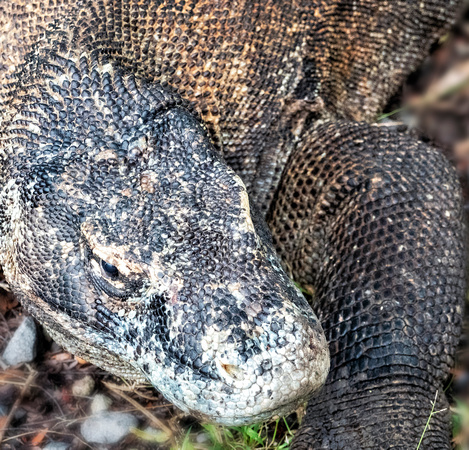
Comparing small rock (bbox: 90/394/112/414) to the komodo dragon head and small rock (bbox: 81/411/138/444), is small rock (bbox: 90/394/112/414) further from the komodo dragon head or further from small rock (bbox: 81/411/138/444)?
the komodo dragon head

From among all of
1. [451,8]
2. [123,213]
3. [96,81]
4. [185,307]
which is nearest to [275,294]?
[185,307]

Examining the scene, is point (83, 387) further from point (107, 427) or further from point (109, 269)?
→ point (109, 269)

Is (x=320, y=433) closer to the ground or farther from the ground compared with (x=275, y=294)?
closer to the ground

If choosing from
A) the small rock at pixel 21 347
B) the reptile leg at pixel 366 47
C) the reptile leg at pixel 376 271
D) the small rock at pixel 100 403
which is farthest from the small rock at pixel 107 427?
the reptile leg at pixel 366 47

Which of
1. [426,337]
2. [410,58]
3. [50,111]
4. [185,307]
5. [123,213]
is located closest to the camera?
[185,307]

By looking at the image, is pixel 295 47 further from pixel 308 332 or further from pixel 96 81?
pixel 308 332

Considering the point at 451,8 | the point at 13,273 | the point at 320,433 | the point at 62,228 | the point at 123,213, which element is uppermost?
the point at 451,8

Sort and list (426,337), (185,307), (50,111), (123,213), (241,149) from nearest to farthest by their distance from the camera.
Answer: (185,307)
(123,213)
(50,111)
(426,337)
(241,149)
